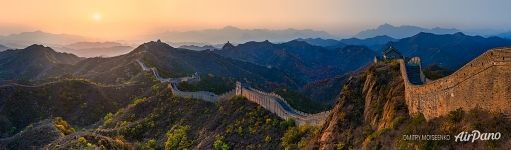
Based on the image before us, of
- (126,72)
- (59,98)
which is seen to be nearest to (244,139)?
(59,98)

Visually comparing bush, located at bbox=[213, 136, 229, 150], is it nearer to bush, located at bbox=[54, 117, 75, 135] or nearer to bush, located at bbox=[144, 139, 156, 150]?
bush, located at bbox=[144, 139, 156, 150]

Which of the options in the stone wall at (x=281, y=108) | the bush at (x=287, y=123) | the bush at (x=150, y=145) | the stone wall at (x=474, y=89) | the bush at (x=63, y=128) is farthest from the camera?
the bush at (x=63, y=128)

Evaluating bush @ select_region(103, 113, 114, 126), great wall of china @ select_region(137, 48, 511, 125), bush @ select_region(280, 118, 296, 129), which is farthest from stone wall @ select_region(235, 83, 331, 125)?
bush @ select_region(103, 113, 114, 126)

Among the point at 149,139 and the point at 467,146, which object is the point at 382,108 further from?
the point at 149,139

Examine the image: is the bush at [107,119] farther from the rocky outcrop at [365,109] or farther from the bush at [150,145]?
the rocky outcrop at [365,109]

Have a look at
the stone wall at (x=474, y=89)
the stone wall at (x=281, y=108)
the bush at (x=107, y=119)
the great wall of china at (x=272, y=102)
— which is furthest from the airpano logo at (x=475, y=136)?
the bush at (x=107, y=119)

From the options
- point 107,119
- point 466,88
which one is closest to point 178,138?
point 107,119

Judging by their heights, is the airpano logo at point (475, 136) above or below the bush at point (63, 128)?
above
